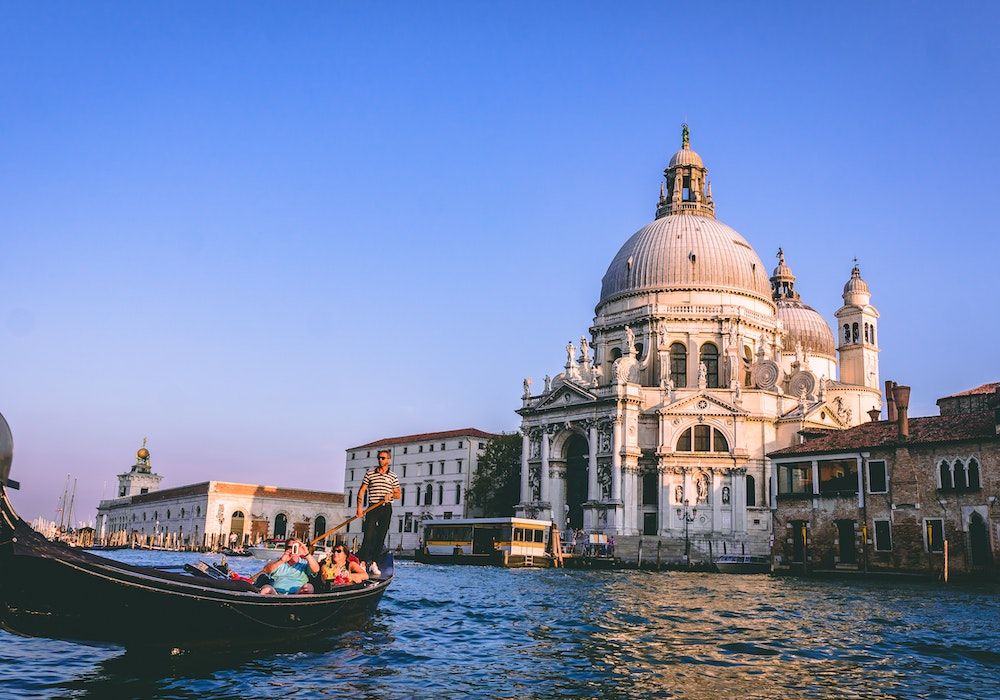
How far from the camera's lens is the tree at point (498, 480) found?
63.1 metres

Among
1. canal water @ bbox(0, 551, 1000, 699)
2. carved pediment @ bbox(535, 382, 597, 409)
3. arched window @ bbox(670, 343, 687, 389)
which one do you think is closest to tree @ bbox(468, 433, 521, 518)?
carved pediment @ bbox(535, 382, 597, 409)

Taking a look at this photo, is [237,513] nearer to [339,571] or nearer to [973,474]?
[973,474]

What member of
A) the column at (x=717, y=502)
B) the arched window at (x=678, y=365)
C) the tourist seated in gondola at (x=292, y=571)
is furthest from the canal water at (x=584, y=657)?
the arched window at (x=678, y=365)

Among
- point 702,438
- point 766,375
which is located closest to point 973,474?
point 702,438

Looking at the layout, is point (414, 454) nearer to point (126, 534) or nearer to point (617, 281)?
point (617, 281)

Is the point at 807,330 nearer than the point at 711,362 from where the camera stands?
No

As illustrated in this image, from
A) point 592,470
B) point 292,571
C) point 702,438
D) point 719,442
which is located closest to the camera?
point 292,571

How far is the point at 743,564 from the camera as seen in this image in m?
42.0

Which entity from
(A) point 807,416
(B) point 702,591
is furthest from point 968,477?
(A) point 807,416

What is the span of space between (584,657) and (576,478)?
141ft

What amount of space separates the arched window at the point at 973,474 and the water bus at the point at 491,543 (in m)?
20.7

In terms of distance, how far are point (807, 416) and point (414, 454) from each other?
30.3 m

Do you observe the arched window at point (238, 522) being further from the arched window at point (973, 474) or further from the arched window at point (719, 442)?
the arched window at point (973, 474)

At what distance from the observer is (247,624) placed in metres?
12.0
